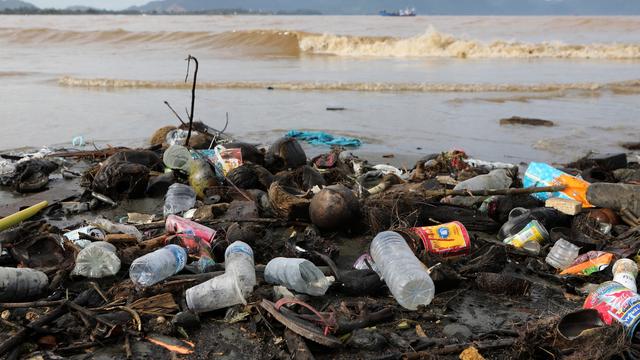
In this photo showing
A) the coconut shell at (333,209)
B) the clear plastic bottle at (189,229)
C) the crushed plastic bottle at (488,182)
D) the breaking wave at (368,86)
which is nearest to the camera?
the clear plastic bottle at (189,229)

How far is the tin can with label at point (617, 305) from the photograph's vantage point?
2918 millimetres

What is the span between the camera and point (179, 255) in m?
3.84

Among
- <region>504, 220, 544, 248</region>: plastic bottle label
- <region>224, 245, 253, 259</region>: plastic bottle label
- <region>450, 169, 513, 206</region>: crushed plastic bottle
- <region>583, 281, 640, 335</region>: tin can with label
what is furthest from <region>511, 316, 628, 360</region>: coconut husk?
<region>450, 169, 513, 206</region>: crushed plastic bottle

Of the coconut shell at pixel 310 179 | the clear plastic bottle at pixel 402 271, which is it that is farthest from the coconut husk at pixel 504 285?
the coconut shell at pixel 310 179

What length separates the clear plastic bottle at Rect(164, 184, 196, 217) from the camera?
5.34 meters

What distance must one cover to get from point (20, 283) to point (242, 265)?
1357 millimetres

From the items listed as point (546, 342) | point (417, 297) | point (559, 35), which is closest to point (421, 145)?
point (417, 297)

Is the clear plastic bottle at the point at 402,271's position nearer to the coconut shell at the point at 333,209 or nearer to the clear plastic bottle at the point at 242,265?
the coconut shell at the point at 333,209

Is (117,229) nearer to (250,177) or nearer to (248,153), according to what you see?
(250,177)

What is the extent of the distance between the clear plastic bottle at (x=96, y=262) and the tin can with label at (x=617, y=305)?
299 cm

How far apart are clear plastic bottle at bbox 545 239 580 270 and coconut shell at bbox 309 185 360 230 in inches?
60.7

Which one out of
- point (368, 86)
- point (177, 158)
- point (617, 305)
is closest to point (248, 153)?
point (177, 158)

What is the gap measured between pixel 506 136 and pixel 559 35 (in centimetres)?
3041

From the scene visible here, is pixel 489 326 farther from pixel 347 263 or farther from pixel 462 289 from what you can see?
pixel 347 263
